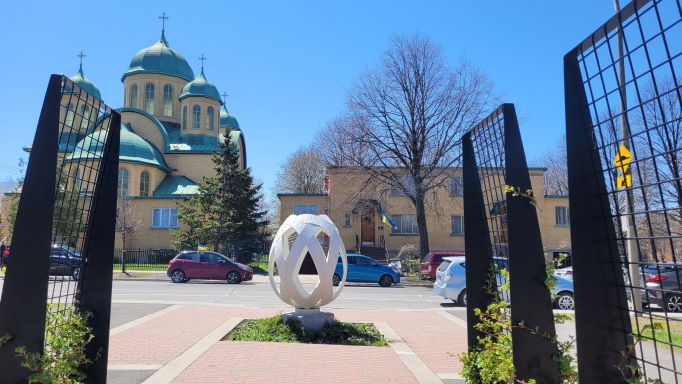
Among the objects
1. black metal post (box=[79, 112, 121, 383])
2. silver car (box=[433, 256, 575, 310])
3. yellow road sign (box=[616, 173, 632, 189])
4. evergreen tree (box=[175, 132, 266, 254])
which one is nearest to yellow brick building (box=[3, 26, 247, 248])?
evergreen tree (box=[175, 132, 266, 254])

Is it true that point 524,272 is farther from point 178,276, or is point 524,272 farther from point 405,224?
point 405,224

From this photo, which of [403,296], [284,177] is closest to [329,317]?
[403,296]

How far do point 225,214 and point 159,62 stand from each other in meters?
25.0

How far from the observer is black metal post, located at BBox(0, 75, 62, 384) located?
10.7 ft

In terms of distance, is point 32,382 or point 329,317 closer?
point 32,382

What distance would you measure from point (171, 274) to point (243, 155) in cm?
3282

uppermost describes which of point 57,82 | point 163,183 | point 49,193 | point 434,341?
point 163,183

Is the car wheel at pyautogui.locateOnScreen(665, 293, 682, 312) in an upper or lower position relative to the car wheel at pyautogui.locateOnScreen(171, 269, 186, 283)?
lower

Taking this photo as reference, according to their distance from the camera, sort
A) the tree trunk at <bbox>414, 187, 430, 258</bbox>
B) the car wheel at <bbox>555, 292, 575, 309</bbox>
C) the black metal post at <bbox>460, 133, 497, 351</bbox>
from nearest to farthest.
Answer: the black metal post at <bbox>460, 133, 497, 351</bbox>, the car wheel at <bbox>555, 292, 575, 309</bbox>, the tree trunk at <bbox>414, 187, 430, 258</bbox>

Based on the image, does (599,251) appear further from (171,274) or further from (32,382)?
(171,274)

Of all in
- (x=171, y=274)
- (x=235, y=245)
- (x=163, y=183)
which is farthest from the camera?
(x=163, y=183)

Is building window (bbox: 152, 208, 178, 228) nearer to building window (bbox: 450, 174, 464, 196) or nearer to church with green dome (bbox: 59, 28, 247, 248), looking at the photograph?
church with green dome (bbox: 59, 28, 247, 248)

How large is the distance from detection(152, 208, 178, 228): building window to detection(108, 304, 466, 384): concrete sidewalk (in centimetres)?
3057

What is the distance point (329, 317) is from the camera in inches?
409
